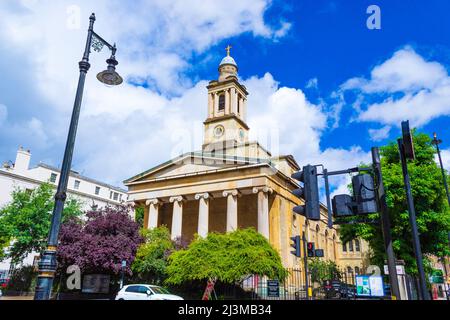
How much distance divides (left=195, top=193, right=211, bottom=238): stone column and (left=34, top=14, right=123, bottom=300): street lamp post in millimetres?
23896

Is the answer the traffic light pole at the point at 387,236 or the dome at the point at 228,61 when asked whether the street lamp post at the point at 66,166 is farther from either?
the dome at the point at 228,61

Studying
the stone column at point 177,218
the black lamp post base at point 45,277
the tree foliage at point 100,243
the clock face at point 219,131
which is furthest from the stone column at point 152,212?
the black lamp post base at point 45,277

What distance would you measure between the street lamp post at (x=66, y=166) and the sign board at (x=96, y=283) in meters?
22.9


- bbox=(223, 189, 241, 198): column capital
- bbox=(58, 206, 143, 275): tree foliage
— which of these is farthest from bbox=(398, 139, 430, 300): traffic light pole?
bbox=(223, 189, 241, 198): column capital

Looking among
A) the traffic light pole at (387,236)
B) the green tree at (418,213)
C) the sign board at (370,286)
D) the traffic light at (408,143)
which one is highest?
the green tree at (418,213)

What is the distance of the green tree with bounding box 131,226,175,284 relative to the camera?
27578mm

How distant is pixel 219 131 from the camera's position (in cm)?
4784

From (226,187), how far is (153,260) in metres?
10.1

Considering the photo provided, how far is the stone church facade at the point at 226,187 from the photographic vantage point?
33094 millimetres

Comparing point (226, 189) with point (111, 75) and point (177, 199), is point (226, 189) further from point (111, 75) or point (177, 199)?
point (111, 75)

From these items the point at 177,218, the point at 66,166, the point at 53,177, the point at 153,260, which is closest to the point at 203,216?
the point at 177,218

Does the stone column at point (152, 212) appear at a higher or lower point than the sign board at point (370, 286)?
higher

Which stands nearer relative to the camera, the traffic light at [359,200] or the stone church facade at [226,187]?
the traffic light at [359,200]
